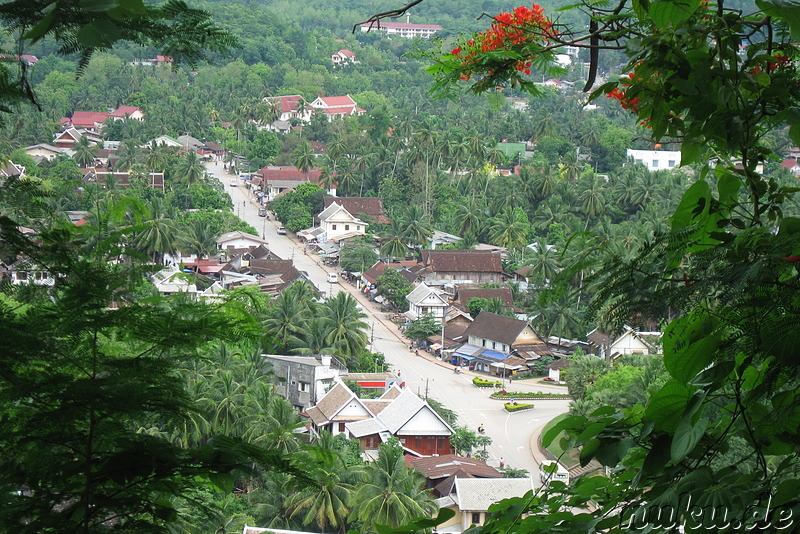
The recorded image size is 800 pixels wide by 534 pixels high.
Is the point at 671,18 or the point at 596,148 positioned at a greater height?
the point at 671,18

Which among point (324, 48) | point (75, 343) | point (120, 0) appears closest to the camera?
point (120, 0)

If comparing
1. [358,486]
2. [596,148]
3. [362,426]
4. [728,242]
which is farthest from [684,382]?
[596,148]

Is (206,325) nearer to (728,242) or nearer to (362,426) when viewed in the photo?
(728,242)

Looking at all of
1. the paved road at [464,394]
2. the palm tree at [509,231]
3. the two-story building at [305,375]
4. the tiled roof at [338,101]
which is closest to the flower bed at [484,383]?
the paved road at [464,394]

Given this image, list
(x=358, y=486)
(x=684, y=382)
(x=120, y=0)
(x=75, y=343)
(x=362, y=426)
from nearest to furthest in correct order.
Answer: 1. (x=120, y=0)
2. (x=684, y=382)
3. (x=75, y=343)
4. (x=358, y=486)
5. (x=362, y=426)

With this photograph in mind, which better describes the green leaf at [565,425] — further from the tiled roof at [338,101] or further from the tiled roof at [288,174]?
the tiled roof at [338,101]

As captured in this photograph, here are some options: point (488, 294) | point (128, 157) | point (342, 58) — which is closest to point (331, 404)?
point (488, 294)

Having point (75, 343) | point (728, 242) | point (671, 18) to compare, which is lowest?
point (75, 343)
